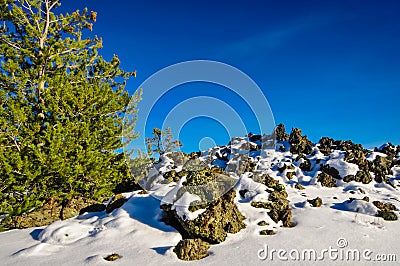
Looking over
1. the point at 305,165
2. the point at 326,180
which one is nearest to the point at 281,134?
the point at 305,165

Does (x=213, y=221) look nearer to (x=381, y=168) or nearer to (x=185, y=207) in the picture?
(x=185, y=207)

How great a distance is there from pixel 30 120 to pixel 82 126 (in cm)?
234

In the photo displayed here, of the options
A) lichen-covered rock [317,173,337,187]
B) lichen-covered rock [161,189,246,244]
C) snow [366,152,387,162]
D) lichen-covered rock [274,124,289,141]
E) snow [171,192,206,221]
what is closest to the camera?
lichen-covered rock [161,189,246,244]

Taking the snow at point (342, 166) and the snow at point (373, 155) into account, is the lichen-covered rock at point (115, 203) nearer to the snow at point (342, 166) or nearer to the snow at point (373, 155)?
the snow at point (342, 166)

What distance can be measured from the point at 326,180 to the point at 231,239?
366 inches

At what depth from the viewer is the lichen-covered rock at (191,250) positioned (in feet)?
20.8

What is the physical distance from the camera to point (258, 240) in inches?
281

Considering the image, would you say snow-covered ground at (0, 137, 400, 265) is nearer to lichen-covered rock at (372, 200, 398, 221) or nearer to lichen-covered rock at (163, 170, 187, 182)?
lichen-covered rock at (372, 200, 398, 221)

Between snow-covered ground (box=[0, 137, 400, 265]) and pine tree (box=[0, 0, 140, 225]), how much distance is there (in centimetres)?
261

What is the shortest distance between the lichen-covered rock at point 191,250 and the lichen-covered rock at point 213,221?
22.2 inches

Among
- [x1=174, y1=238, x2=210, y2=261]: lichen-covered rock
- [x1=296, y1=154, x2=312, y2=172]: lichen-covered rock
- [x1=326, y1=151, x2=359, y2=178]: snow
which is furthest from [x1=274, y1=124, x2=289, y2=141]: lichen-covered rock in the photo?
[x1=174, y1=238, x2=210, y2=261]: lichen-covered rock

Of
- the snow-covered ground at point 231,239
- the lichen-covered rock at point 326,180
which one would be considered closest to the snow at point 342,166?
the lichen-covered rock at point 326,180

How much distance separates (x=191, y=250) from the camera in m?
6.43

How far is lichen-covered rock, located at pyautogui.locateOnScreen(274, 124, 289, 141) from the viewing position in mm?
22447
